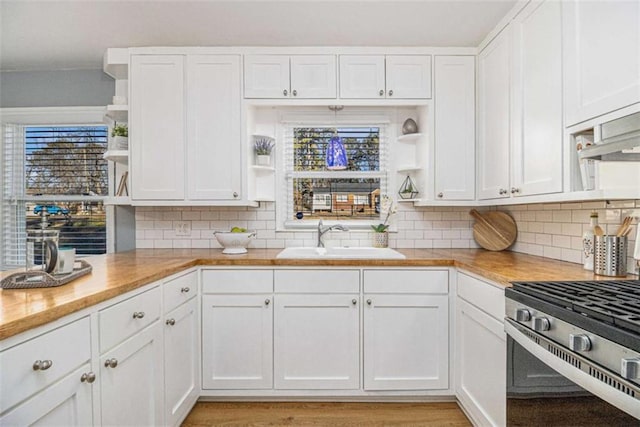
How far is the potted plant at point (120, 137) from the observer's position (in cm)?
276

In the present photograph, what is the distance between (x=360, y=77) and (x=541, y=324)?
1978 mm

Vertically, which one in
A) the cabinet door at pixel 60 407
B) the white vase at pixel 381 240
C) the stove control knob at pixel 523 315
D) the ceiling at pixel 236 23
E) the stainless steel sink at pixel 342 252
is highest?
the ceiling at pixel 236 23

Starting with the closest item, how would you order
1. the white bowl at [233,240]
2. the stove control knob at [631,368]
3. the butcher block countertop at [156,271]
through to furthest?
1. the stove control knob at [631,368]
2. the butcher block countertop at [156,271]
3. the white bowl at [233,240]

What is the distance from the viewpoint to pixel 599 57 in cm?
150

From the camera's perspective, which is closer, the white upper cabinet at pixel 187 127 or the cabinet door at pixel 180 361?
the cabinet door at pixel 180 361

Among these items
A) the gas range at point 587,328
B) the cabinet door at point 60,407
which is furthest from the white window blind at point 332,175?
the cabinet door at point 60,407

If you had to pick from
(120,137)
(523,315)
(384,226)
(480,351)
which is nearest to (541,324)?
(523,315)

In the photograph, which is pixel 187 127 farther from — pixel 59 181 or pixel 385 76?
pixel 385 76

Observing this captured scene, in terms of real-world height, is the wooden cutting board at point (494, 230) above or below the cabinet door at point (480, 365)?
above

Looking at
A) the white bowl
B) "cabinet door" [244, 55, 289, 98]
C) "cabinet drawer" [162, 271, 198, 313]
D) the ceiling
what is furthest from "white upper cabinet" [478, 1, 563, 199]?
"cabinet drawer" [162, 271, 198, 313]

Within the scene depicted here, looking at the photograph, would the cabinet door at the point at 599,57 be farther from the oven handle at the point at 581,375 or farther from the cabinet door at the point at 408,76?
the cabinet door at the point at 408,76

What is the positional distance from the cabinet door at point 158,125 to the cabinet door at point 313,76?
0.79 m

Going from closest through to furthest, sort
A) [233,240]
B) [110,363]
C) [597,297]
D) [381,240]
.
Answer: [597,297], [110,363], [233,240], [381,240]

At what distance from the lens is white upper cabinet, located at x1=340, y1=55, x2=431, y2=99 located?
270 cm
